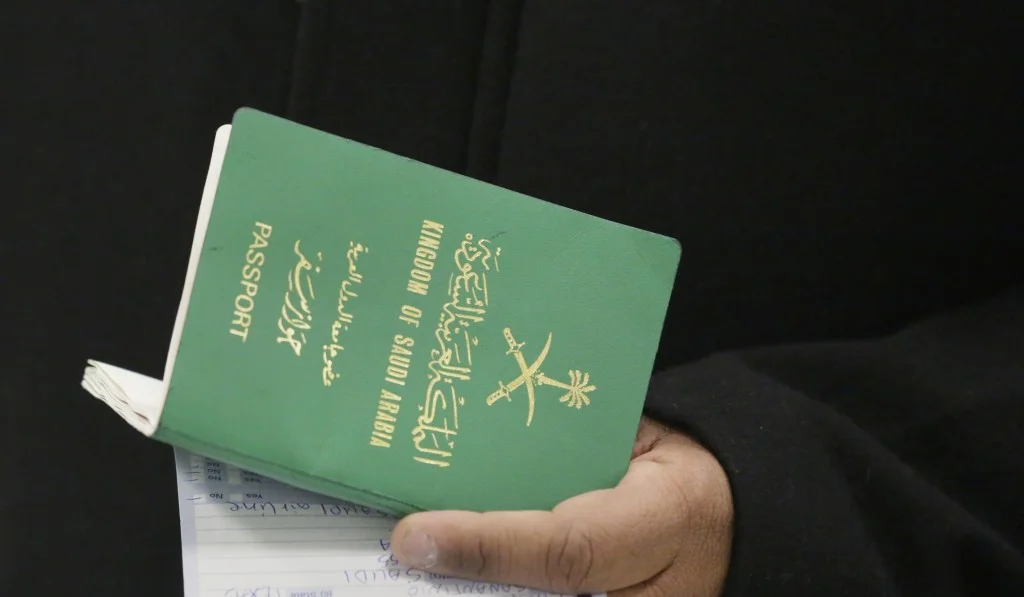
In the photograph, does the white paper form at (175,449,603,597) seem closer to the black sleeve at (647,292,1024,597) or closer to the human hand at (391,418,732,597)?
the human hand at (391,418,732,597)

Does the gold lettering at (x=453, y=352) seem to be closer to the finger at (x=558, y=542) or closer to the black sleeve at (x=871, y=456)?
the finger at (x=558, y=542)

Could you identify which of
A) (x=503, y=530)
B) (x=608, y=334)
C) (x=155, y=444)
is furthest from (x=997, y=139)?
(x=155, y=444)

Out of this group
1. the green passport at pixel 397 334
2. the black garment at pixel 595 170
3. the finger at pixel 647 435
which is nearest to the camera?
the green passport at pixel 397 334

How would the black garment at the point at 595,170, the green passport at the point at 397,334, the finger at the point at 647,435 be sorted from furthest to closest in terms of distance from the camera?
the black garment at the point at 595,170 → the finger at the point at 647,435 → the green passport at the point at 397,334

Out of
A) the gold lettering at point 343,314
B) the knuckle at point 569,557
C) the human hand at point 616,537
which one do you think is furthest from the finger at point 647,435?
the gold lettering at point 343,314

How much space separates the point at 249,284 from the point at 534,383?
17cm

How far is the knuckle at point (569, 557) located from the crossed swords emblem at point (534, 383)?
0.22 ft

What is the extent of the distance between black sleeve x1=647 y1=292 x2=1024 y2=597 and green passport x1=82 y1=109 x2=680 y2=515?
0.09 m

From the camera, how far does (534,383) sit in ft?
1.56

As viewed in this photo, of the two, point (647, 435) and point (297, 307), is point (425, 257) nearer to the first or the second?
point (297, 307)

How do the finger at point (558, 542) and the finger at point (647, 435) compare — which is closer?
the finger at point (558, 542)

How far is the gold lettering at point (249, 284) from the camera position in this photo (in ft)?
1.39

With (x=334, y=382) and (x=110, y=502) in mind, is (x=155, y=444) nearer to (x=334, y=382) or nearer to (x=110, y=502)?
(x=110, y=502)

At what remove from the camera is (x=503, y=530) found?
45 centimetres
